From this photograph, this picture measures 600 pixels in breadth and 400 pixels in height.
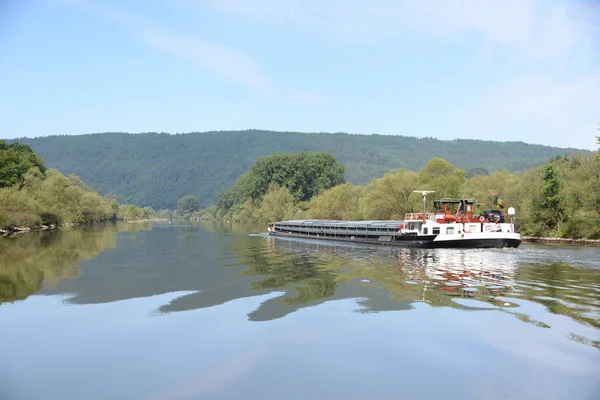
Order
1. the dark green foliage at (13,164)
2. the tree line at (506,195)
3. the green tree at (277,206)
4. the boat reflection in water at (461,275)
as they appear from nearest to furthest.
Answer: the boat reflection in water at (461,275)
the tree line at (506,195)
the dark green foliage at (13,164)
the green tree at (277,206)

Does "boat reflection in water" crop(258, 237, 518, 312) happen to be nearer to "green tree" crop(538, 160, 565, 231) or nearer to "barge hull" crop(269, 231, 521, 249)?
"barge hull" crop(269, 231, 521, 249)

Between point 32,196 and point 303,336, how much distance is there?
110 m

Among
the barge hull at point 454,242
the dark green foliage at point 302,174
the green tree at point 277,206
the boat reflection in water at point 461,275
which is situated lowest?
the boat reflection in water at point 461,275

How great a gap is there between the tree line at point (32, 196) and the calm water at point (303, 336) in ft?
245

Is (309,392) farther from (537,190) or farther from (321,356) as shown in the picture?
(537,190)

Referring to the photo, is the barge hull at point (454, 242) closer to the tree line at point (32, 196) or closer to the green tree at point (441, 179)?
the green tree at point (441, 179)

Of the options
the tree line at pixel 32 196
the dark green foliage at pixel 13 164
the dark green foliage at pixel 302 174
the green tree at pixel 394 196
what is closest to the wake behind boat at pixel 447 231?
the green tree at pixel 394 196

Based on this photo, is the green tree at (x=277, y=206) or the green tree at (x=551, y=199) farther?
the green tree at (x=277, y=206)

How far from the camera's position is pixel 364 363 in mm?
13828

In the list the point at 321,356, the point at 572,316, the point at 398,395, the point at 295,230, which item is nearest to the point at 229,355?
the point at 321,356

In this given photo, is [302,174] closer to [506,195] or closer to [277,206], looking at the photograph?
[277,206]

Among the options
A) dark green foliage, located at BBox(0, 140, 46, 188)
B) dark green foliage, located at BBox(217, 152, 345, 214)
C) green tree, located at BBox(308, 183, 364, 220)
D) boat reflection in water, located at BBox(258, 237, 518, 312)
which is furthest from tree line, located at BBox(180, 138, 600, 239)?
dark green foliage, located at BBox(0, 140, 46, 188)

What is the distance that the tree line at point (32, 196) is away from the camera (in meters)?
96.8

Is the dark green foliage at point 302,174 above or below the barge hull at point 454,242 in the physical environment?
above
